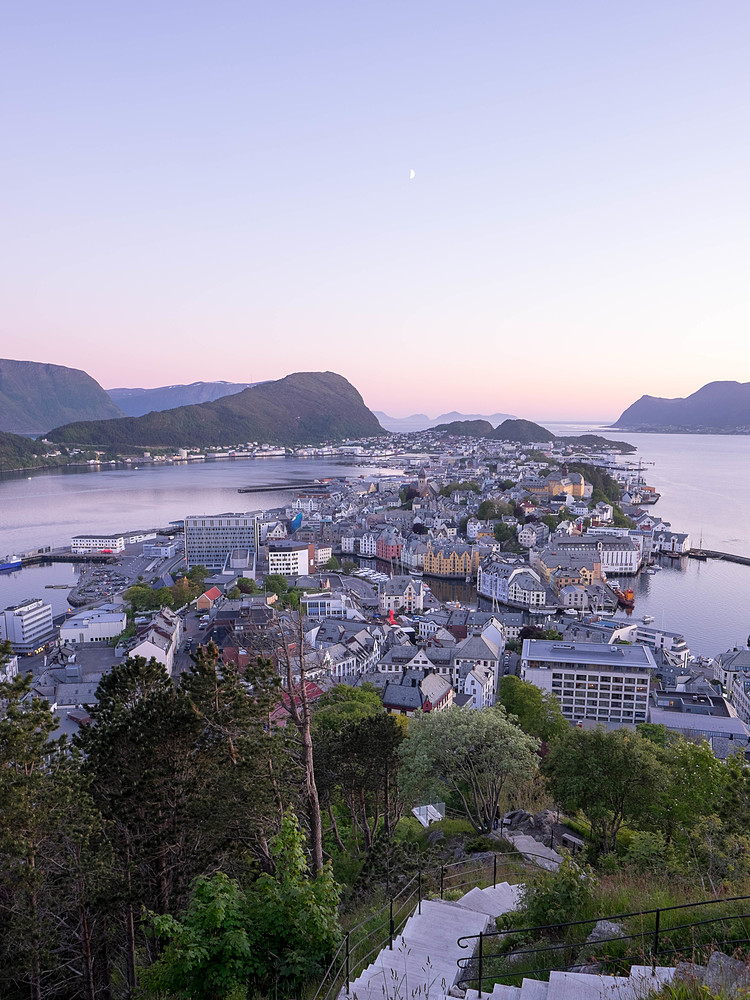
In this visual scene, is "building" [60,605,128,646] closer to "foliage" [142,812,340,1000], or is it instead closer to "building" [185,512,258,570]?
"building" [185,512,258,570]

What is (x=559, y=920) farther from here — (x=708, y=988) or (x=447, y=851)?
(x=447, y=851)

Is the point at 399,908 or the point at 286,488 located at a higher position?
the point at 399,908

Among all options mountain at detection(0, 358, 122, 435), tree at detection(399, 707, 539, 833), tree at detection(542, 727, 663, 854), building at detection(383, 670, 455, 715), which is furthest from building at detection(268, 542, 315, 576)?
mountain at detection(0, 358, 122, 435)

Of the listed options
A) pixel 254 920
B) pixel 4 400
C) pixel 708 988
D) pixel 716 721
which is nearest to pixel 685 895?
pixel 708 988

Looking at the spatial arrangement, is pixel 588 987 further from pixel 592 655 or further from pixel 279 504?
pixel 279 504

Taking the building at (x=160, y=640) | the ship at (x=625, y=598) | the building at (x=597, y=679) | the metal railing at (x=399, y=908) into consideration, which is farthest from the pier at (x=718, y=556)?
the metal railing at (x=399, y=908)

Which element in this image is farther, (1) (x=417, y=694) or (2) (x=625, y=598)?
(2) (x=625, y=598)

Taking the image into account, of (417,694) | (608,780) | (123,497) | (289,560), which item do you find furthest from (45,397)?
(608,780)
